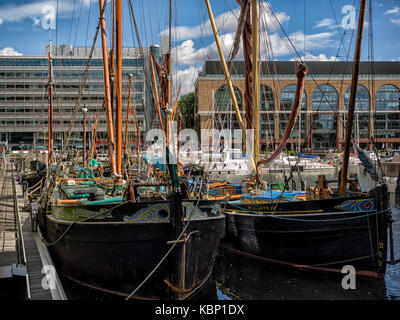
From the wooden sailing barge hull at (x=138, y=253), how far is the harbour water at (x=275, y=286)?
72cm

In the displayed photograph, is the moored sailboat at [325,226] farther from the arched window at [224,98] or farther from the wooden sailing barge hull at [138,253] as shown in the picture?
the arched window at [224,98]

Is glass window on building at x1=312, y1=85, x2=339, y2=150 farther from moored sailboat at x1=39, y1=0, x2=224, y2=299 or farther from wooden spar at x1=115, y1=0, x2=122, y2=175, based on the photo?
moored sailboat at x1=39, y1=0, x2=224, y2=299

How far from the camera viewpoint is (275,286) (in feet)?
44.5

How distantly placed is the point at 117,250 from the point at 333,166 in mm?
57213

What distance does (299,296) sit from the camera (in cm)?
1272

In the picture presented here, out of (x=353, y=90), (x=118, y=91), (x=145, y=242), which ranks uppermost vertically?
(x=118, y=91)

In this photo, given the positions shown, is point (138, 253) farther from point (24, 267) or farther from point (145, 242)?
point (24, 267)

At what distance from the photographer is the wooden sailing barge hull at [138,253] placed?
10.6 meters

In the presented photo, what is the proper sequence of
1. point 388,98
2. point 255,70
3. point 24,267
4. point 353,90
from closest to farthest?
1. point 24,267
2. point 353,90
3. point 255,70
4. point 388,98

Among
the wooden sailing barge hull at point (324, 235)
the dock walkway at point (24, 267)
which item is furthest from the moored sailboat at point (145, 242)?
the wooden sailing barge hull at point (324, 235)

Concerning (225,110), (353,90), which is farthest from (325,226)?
(225,110)

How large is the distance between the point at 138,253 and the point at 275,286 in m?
5.37

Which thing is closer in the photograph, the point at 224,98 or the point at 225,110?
the point at 224,98

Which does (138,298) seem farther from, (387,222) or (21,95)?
(21,95)
